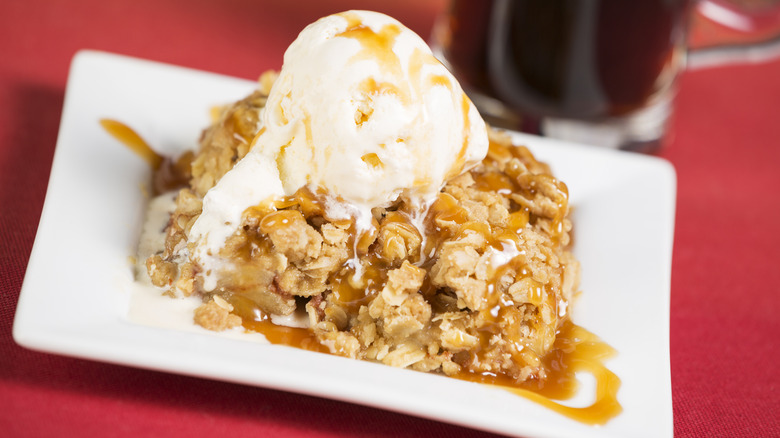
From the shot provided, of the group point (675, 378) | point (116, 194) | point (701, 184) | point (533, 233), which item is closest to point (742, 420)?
point (675, 378)

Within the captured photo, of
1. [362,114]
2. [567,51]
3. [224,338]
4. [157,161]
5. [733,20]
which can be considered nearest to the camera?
[224,338]

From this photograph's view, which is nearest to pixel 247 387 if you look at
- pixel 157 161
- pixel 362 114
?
pixel 362 114

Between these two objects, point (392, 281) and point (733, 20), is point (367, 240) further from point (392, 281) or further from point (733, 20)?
point (733, 20)

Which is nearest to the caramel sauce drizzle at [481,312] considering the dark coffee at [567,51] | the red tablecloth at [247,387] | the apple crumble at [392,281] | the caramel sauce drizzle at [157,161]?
the apple crumble at [392,281]

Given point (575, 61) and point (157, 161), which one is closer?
point (157, 161)

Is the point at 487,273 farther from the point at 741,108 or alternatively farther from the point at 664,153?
the point at 741,108

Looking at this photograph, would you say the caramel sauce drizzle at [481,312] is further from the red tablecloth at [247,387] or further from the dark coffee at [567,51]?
the dark coffee at [567,51]
